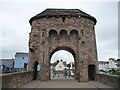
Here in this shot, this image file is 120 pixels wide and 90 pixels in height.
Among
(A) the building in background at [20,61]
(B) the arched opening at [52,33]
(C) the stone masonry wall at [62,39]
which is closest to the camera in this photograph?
(C) the stone masonry wall at [62,39]

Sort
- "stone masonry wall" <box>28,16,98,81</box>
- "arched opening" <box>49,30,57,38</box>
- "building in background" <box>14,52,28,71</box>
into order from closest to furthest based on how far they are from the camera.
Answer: "stone masonry wall" <box>28,16,98,81</box> → "arched opening" <box>49,30,57,38</box> → "building in background" <box>14,52,28,71</box>

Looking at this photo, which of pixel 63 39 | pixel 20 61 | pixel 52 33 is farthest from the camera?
pixel 20 61

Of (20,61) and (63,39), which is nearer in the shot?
(63,39)

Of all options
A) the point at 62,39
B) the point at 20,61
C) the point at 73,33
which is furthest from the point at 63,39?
the point at 20,61

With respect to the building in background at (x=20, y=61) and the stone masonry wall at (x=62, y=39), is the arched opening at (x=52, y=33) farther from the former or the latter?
the building in background at (x=20, y=61)

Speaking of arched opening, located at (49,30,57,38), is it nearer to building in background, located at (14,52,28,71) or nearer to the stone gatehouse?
the stone gatehouse

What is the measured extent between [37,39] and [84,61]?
21.0 ft

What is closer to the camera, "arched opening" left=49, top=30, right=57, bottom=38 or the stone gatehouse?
the stone gatehouse

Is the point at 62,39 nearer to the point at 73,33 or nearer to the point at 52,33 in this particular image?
the point at 52,33

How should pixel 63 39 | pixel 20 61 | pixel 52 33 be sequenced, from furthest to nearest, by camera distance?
pixel 20 61 < pixel 52 33 < pixel 63 39

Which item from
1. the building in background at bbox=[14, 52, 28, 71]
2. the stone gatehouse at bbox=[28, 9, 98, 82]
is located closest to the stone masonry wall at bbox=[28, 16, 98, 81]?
the stone gatehouse at bbox=[28, 9, 98, 82]

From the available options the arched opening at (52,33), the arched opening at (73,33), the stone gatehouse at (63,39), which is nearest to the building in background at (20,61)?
the stone gatehouse at (63,39)

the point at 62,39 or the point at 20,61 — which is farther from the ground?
the point at 62,39

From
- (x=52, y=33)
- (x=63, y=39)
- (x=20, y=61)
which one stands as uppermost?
(x=52, y=33)
